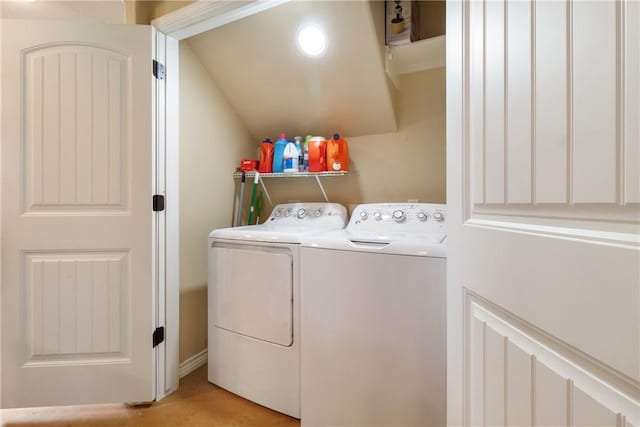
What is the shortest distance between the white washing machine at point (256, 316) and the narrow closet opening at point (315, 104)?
318mm

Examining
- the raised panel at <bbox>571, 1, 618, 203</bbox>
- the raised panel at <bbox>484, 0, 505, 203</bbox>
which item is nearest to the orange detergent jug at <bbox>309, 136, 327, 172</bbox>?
the raised panel at <bbox>484, 0, 505, 203</bbox>

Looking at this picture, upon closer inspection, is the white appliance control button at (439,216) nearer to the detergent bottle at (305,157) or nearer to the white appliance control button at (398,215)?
the white appliance control button at (398,215)

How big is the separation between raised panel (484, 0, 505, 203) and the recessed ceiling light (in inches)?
49.8

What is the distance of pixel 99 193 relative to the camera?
5.00ft

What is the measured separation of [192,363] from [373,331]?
1360 millimetres

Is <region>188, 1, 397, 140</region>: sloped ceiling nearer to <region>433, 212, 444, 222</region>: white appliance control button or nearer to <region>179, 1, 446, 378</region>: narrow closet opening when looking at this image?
<region>179, 1, 446, 378</region>: narrow closet opening

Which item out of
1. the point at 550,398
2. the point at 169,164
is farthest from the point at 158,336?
the point at 550,398

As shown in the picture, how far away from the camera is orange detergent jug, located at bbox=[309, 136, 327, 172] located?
2.05 meters

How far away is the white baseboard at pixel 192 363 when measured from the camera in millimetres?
1885

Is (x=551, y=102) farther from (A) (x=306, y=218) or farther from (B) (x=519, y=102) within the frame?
(A) (x=306, y=218)

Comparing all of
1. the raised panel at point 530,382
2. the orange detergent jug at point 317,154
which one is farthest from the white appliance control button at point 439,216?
the raised panel at point 530,382

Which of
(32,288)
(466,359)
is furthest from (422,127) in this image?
(32,288)

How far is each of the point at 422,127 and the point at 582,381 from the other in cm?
175

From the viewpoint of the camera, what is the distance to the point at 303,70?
1.92 metres
